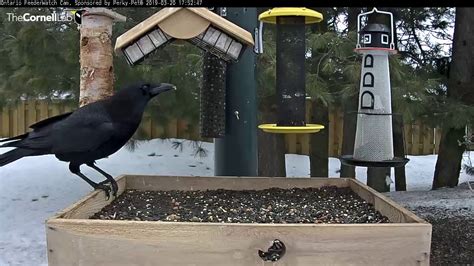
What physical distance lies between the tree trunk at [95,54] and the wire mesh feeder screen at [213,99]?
0.48m

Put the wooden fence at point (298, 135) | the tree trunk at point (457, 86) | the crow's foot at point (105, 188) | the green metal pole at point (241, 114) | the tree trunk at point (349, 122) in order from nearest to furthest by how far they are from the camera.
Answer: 1. the crow's foot at point (105, 188)
2. the green metal pole at point (241, 114)
3. the tree trunk at point (349, 122)
4. the tree trunk at point (457, 86)
5. the wooden fence at point (298, 135)

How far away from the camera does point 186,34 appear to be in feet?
6.73

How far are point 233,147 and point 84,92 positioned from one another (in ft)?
2.31

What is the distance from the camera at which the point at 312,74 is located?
421cm

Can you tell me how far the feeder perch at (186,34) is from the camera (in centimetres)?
204

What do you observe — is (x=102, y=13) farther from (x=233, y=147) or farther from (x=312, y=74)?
(x=312, y=74)

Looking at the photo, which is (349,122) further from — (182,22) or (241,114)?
(182,22)

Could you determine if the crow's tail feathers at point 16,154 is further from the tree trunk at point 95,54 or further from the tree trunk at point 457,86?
the tree trunk at point 457,86

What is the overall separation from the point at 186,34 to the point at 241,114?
0.68 metres

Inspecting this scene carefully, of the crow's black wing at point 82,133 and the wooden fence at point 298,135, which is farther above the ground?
the crow's black wing at point 82,133

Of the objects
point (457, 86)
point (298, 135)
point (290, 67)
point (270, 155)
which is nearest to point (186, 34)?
point (290, 67)

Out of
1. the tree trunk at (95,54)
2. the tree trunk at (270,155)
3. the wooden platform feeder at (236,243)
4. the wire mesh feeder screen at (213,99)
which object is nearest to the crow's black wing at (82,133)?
the tree trunk at (95,54)

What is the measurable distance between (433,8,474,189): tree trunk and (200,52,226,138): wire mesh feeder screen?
278 centimetres

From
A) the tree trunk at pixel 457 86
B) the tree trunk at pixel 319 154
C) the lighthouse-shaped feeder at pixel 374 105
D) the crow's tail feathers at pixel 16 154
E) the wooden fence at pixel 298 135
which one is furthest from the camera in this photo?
the wooden fence at pixel 298 135
